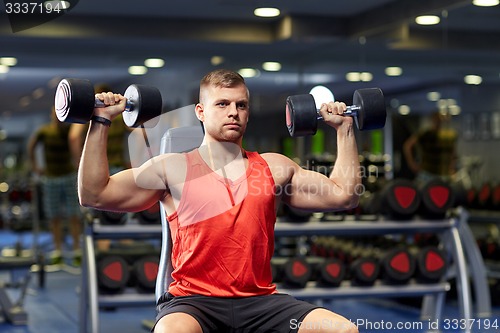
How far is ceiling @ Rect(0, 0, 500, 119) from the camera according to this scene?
567 centimetres

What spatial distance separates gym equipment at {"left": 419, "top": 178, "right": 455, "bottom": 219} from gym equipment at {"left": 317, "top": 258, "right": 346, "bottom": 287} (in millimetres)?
506

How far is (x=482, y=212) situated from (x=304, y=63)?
1.85 meters

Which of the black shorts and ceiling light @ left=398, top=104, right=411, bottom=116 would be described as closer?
the black shorts

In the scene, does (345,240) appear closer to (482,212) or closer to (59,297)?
(482,212)

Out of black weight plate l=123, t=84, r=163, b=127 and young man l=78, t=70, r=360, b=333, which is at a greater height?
black weight plate l=123, t=84, r=163, b=127

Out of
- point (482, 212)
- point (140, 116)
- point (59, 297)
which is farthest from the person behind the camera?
point (482, 212)

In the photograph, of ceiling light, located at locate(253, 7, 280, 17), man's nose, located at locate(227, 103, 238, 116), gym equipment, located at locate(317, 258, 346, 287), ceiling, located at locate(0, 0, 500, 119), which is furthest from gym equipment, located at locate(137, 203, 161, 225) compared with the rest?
ceiling light, located at locate(253, 7, 280, 17)

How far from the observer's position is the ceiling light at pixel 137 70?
6.48 metres

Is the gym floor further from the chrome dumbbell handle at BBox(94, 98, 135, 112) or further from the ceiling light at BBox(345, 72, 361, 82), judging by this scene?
the chrome dumbbell handle at BBox(94, 98, 135, 112)

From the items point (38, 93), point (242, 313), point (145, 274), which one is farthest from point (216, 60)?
point (242, 313)

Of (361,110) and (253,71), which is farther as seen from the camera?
(253,71)

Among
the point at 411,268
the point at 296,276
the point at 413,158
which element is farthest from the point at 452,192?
the point at 413,158

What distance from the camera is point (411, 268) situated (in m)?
4.02

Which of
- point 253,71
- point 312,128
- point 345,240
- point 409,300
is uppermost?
point 253,71
